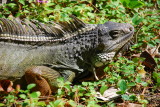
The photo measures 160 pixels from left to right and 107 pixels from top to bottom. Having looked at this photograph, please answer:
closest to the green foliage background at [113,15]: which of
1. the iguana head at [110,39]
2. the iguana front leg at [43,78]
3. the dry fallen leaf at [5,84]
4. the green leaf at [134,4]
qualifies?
the green leaf at [134,4]

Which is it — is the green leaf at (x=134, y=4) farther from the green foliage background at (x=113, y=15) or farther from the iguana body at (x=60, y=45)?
the iguana body at (x=60, y=45)

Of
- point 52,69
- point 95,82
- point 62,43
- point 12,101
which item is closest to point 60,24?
point 62,43

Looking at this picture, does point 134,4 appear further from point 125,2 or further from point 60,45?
point 60,45

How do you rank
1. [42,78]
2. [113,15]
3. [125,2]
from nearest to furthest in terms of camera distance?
[42,78] < [113,15] < [125,2]

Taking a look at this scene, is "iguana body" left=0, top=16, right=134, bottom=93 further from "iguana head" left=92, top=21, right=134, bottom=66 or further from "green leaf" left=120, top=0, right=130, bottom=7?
"green leaf" left=120, top=0, right=130, bottom=7

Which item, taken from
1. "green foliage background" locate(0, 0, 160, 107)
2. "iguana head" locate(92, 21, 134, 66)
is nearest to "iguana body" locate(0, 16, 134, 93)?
"iguana head" locate(92, 21, 134, 66)

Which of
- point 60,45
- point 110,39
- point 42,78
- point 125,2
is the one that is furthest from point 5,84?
point 125,2
